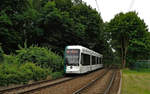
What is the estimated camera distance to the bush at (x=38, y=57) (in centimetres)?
2183

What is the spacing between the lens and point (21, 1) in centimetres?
3709

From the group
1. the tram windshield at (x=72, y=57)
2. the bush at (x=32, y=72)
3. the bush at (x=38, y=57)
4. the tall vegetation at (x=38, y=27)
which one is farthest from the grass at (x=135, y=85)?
the tall vegetation at (x=38, y=27)

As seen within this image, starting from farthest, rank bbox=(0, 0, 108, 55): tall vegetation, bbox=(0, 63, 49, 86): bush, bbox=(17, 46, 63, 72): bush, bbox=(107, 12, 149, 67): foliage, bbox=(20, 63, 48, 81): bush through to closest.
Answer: bbox=(107, 12, 149, 67): foliage → bbox=(0, 0, 108, 55): tall vegetation → bbox=(17, 46, 63, 72): bush → bbox=(20, 63, 48, 81): bush → bbox=(0, 63, 49, 86): bush

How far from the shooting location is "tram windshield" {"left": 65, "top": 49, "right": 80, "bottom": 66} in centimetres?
2336

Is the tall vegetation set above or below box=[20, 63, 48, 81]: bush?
above

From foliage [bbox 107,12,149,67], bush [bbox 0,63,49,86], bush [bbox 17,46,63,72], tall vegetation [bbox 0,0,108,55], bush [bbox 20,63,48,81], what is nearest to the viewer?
bush [bbox 0,63,49,86]

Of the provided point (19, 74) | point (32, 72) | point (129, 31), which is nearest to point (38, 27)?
point (129, 31)

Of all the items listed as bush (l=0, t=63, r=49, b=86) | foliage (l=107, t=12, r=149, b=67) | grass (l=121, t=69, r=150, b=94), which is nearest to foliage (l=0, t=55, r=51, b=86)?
bush (l=0, t=63, r=49, b=86)

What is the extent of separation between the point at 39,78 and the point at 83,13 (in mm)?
29624

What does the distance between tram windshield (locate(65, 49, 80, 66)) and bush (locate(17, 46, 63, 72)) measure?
168 centimetres

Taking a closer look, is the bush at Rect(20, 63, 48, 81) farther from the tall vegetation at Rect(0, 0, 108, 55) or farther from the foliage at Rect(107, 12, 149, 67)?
the foliage at Rect(107, 12, 149, 67)

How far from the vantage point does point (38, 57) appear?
888 inches

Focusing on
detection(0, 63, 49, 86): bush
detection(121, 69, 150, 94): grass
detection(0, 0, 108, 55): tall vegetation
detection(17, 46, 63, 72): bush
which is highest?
detection(0, 0, 108, 55): tall vegetation

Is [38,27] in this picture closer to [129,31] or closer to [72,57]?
[72,57]
